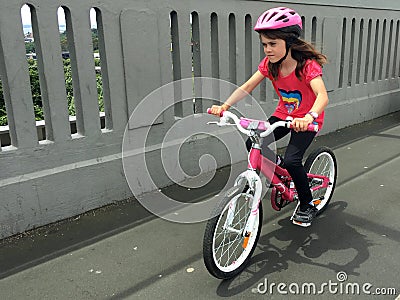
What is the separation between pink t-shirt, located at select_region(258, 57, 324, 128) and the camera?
298 centimetres

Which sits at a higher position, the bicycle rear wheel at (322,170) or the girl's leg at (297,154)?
the girl's leg at (297,154)

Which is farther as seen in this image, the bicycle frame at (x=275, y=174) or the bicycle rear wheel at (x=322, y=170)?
the bicycle rear wheel at (x=322, y=170)

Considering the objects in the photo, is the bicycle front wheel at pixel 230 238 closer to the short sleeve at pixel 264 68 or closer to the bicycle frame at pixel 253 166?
the bicycle frame at pixel 253 166

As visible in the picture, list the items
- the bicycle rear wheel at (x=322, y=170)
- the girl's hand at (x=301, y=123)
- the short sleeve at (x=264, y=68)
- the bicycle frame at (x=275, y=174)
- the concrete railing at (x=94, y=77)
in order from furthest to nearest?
the bicycle rear wheel at (x=322, y=170)
the concrete railing at (x=94, y=77)
the short sleeve at (x=264, y=68)
the bicycle frame at (x=275, y=174)
the girl's hand at (x=301, y=123)

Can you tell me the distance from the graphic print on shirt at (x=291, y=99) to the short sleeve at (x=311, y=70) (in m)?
0.22

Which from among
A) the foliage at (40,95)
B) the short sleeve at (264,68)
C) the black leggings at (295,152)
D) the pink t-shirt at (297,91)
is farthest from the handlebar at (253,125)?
the foliage at (40,95)

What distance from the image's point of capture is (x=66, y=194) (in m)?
3.90

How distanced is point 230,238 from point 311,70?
1.39 metres

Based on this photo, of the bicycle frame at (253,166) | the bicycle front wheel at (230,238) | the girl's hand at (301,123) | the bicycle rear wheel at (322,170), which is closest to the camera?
the girl's hand at (301,123)

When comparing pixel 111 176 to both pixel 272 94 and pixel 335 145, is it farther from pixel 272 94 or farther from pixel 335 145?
pixel 335 145

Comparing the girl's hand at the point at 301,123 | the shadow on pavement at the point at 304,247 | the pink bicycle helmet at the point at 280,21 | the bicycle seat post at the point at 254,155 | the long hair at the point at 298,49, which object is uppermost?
the pink bicycle helmet at the point at 280,21

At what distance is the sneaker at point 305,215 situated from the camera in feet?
11.6

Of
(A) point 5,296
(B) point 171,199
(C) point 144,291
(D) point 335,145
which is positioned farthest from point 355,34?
(A) point 5,296

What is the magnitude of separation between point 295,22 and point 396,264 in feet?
6.41
